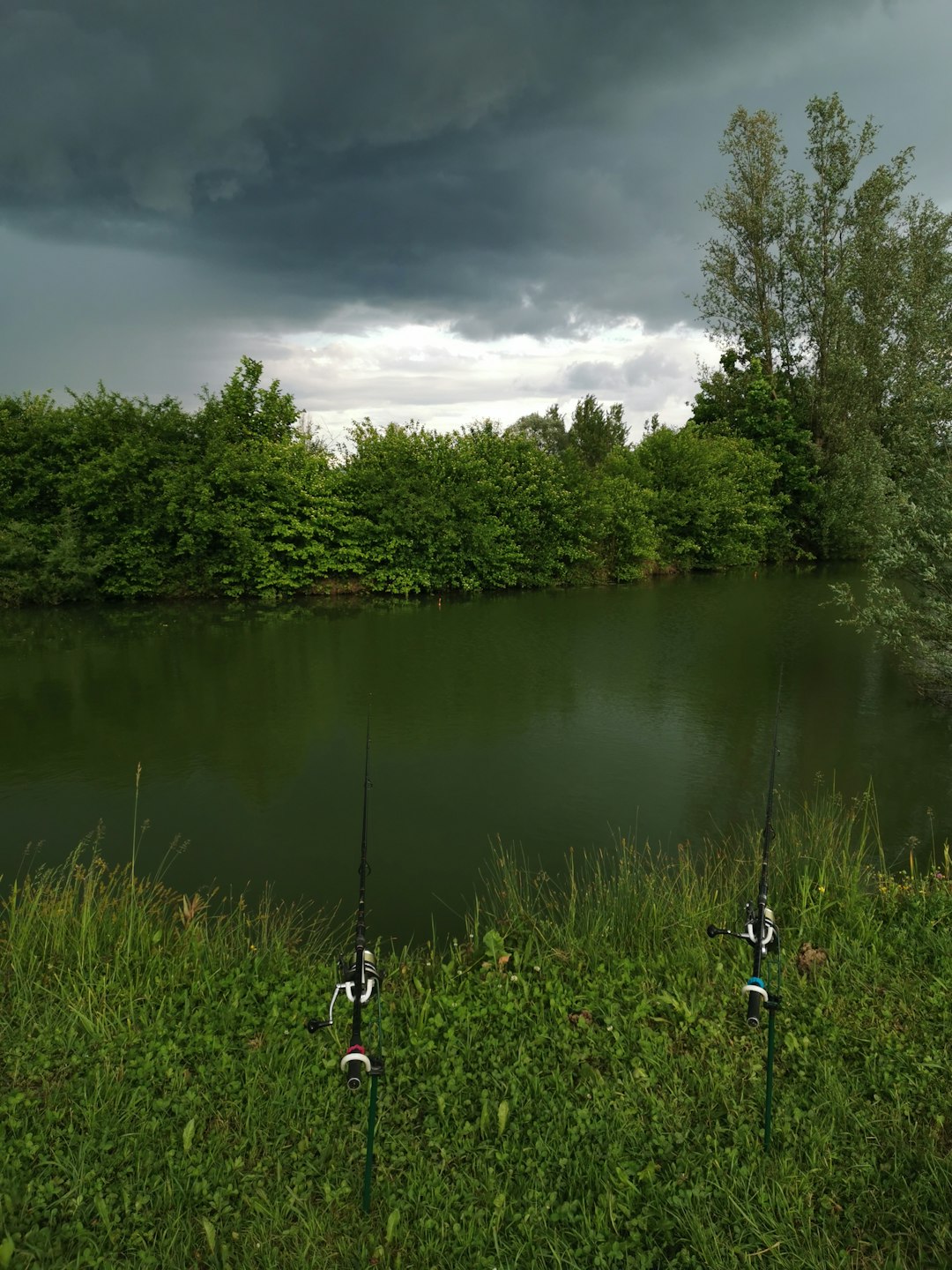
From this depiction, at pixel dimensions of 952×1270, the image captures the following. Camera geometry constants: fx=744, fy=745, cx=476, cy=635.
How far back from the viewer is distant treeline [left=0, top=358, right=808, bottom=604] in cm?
1983

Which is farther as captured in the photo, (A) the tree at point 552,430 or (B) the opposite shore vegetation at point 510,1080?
(A) the tree at point 552,430

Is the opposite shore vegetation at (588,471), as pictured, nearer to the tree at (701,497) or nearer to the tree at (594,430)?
the tree at (701,497)

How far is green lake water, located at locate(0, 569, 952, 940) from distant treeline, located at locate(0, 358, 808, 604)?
3761mm

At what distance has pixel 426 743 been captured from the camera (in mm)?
9586

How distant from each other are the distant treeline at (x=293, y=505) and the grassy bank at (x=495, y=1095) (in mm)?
17319

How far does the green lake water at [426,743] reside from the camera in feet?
22.0

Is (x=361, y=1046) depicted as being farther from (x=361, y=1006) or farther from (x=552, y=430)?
(x=552, y=430)

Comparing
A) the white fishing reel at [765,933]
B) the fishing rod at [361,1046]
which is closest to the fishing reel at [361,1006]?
the fishing rod at [361,1046]

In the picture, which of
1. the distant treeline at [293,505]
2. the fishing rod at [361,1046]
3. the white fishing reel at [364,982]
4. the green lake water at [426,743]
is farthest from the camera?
the distant treeline at [293,505]

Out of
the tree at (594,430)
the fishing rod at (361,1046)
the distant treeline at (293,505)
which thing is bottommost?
the fishing rod at (361,1046)

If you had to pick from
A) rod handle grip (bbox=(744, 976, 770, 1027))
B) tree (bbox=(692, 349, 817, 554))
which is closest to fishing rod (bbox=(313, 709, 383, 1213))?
rod handle grip (bbox=(744, 976, 770, 1027))

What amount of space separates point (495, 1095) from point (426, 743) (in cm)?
629

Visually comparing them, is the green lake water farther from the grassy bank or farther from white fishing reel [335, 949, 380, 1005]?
white fishing reel [335, 949, 380, 1005]

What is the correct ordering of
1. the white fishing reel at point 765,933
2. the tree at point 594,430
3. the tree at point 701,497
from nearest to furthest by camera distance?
the white fishing reel at point 765,933
the tree at point 701,497
the tree at point 594,430
